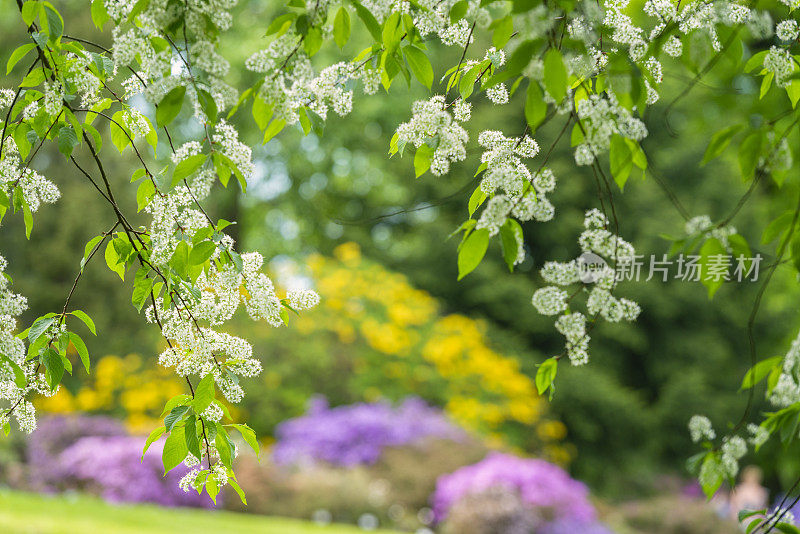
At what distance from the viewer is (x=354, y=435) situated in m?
7.96

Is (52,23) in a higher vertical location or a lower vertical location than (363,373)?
lower

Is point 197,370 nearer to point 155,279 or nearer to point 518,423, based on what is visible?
point 155,279

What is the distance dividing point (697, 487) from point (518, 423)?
3.52 m

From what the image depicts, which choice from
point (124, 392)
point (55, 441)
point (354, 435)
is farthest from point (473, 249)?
point (124, 392)

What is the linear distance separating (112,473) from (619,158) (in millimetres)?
6779

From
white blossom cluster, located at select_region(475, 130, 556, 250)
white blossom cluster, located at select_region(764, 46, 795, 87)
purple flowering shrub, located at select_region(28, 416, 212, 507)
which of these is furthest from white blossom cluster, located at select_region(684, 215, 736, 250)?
purple flowering shrub, located at select_region(28, 416, 212, 507)

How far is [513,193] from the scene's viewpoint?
5.02 ft

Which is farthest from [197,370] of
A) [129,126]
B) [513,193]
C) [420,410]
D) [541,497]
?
[420,410]

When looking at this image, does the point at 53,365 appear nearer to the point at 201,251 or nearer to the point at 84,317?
the point at 84,317

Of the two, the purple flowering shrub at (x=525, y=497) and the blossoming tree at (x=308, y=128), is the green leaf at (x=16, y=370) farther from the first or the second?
the purple flowering shrub at (x=525, y=497)

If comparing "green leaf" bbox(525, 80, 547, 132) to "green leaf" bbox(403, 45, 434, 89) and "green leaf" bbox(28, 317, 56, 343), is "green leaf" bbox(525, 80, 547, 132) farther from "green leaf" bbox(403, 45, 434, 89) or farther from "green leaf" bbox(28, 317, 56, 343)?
"green leaf" bbox(28, 317, 56, 343)

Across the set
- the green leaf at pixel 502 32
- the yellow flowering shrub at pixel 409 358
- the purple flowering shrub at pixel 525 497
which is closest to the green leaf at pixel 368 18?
the green leaf at pixel 502 32

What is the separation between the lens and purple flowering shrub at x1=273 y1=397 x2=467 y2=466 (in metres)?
7.86

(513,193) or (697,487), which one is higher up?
(697,487)
